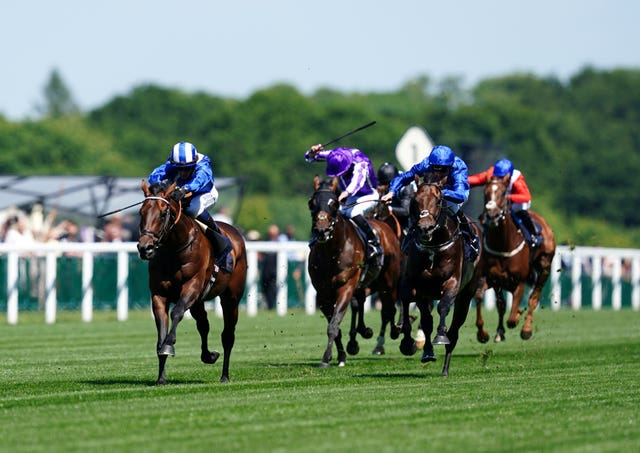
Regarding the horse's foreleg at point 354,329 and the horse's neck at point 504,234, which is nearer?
the horse's foreleg at point 354,329

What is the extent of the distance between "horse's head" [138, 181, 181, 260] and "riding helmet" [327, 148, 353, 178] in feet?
12.2

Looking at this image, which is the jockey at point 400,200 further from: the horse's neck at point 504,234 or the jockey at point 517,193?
the horse's neck at point 504,234

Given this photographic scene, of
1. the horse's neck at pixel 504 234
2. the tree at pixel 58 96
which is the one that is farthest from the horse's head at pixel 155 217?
the tree at pixel 58 96

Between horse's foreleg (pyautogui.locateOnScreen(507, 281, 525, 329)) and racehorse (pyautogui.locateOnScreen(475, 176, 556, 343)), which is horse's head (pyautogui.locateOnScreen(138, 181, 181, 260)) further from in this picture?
horse's foreleg (pyautogui.locateOnScreen(507, 281, 525, 329))

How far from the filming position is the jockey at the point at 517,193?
1736 centimetres

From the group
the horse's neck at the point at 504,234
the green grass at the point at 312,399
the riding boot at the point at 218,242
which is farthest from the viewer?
the horse's neck at the point at 504,234

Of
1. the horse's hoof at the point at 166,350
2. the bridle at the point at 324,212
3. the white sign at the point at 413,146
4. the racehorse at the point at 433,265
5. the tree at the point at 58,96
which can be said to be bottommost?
the horse's hoof at the point at 166,350

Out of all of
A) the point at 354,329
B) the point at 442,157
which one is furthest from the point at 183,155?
the point at 354,329

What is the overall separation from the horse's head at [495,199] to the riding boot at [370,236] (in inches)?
77.9

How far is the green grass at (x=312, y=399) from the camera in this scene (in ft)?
28.7

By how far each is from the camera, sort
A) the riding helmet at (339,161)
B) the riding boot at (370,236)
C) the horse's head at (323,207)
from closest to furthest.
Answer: the horse's head at (323,207) → the riding boot at (370,236) → the riding helmet at (339,161)

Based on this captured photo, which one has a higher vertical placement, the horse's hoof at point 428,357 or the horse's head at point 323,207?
the horse's head at point 323,207

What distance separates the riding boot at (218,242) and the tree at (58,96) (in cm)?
13113

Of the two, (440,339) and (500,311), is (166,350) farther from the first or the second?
(500,311)
